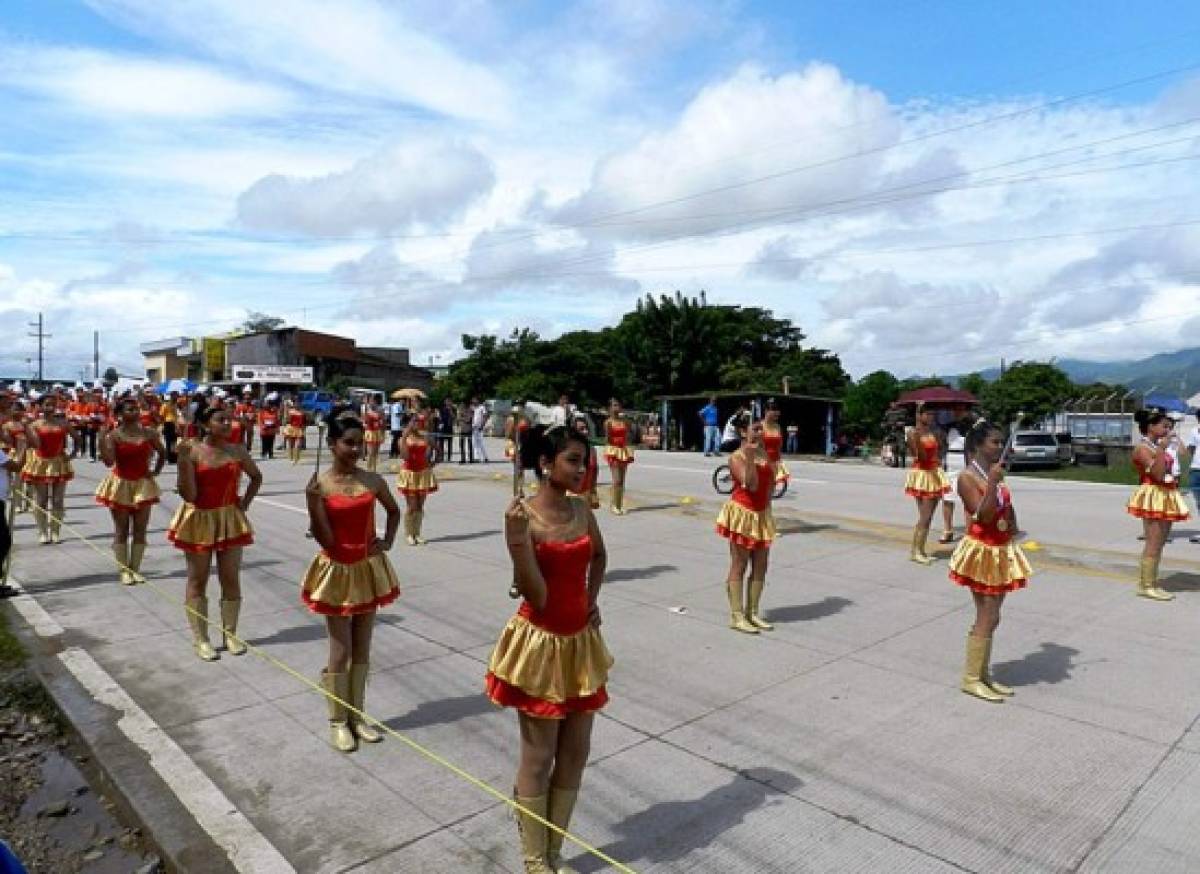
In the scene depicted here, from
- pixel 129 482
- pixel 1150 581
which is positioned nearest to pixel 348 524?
pixel 129 482

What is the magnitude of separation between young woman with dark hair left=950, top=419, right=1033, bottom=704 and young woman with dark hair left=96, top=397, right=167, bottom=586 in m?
7.84

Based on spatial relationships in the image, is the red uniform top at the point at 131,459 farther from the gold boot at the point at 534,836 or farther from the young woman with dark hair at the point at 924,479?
the young woman with dark hair at the point at 924,479

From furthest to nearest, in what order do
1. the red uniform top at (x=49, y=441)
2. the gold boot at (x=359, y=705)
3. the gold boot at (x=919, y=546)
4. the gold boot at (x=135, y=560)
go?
1. the red uniform top at (x=49, y=441)
2. the gold boot at (x=919, y=546)
3. the gold boot at (x=135, y=560)
4. the gold boot at (x=359, y=705)

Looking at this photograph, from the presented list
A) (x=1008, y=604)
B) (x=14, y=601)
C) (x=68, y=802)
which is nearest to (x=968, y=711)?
(x=1008, y=604)

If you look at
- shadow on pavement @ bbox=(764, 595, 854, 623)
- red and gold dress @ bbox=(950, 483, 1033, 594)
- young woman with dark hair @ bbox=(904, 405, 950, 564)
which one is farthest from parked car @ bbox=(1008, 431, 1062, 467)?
red and gold dress @ bbox=(950, 483, 1033, 594)

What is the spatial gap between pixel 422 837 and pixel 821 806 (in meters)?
1.97

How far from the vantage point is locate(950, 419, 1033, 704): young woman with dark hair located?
18.8 ft

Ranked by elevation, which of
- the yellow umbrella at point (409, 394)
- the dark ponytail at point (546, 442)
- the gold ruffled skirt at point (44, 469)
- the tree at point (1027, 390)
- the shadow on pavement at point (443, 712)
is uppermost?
the tree at point (1027, 390)

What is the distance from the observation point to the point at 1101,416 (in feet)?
116

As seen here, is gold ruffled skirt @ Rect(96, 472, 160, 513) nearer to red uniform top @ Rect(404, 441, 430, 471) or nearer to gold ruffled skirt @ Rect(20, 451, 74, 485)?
gold ruffled skirt @ Rect(20, 451, 74, 485)

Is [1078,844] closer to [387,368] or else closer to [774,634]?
[774,634]

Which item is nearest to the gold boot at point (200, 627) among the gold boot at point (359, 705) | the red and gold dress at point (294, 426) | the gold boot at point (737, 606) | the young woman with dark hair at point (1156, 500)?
the gold boot at point (359, 705)

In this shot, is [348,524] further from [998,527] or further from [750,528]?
[998,527]

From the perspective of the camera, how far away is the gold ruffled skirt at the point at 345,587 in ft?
16.6
